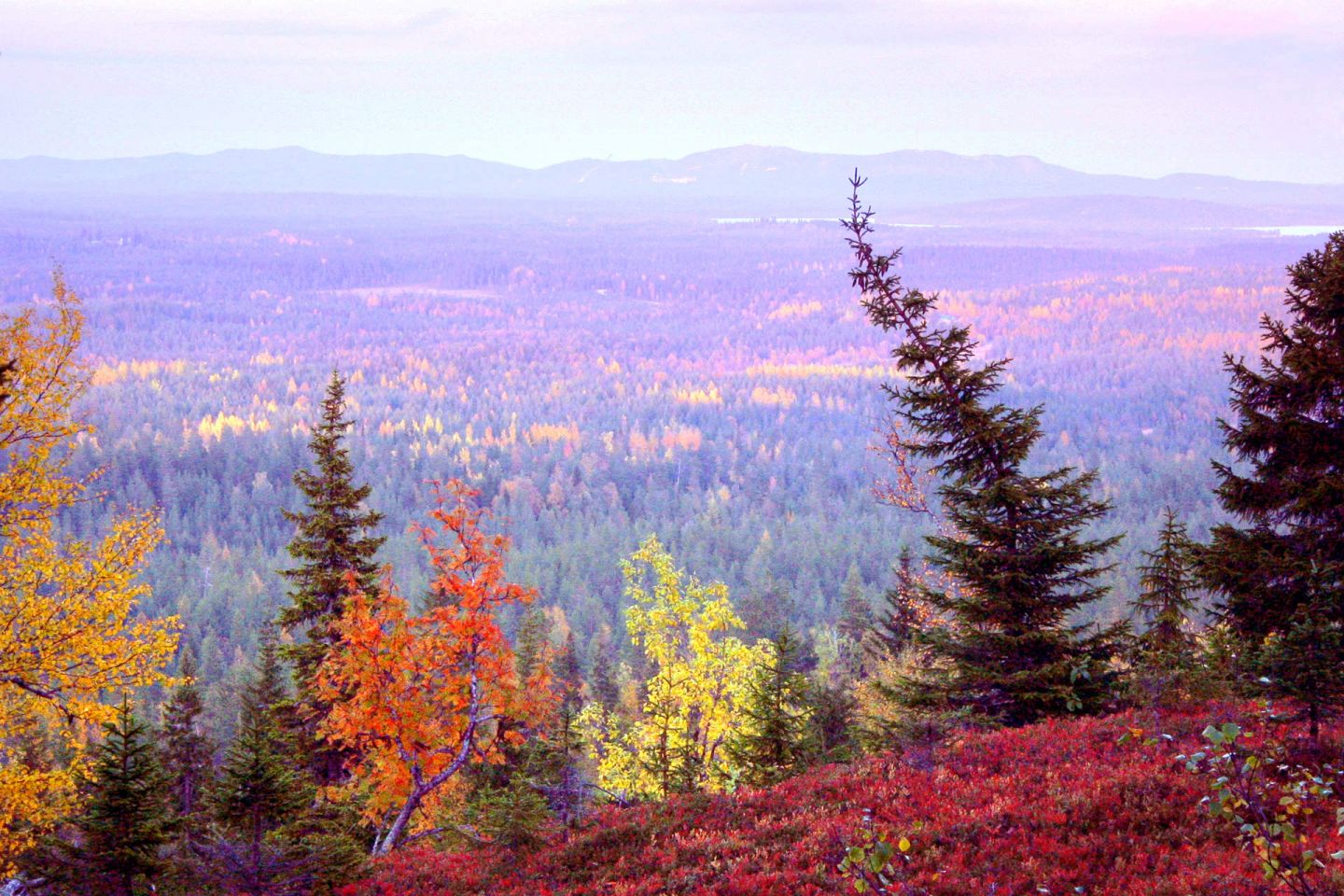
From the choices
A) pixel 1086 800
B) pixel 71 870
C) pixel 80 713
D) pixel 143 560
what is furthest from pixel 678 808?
pixel 143 560

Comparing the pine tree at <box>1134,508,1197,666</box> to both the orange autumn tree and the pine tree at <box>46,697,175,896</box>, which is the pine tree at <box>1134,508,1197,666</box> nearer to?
the orange autumn tree

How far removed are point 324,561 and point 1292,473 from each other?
17.4 meters

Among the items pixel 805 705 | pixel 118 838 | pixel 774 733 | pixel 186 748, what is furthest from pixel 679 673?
pixel 186 748

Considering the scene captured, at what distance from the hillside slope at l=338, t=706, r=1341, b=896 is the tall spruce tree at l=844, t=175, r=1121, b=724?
4.85 ft

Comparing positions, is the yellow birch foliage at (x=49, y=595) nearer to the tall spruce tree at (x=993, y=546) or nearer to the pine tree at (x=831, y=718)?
the tall spruce tree at (x=993, y=546)

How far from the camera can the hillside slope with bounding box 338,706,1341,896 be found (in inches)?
375

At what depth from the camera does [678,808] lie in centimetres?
1385

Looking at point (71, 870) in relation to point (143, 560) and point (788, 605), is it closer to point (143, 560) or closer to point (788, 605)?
point (143, 560)

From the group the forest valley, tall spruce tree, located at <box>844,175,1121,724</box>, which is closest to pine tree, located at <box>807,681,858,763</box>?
Result: the forest valley

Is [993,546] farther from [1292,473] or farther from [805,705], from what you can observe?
[805,705]

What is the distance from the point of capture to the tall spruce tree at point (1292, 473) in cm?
1474

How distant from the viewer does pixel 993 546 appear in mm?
16625

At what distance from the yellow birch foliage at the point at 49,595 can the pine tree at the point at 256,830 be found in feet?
9.40

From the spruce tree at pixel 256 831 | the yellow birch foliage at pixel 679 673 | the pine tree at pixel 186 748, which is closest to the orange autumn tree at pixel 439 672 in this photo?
the spruce tree at pixel 256 831
